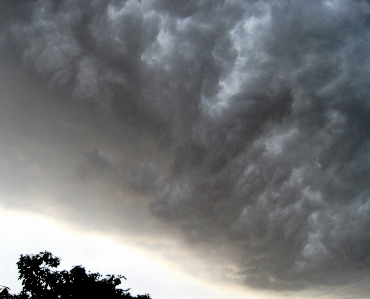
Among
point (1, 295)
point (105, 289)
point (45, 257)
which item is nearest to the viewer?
point (1, 295)

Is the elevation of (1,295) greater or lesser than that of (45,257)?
lesser

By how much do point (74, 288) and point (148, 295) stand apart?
14341 mm

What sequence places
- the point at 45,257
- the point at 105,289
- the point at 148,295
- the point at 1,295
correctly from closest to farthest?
the point at 1,295, the point at 45,257, the point at 105,289, the point at 148,295

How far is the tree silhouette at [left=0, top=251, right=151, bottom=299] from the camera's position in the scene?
33469 mm

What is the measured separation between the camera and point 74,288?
1411 inches

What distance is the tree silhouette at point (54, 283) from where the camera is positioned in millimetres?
33469

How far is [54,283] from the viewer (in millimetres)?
34875

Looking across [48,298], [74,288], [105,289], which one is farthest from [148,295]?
[48,298]

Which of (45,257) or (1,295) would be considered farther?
(45,257)

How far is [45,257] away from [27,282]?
11.3ft

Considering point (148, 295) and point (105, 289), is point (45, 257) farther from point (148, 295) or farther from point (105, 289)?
point (148, 295)

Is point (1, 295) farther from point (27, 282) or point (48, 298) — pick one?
point (48, 298)

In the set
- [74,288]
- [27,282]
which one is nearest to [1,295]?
[27,282]

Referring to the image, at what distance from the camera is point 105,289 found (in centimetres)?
3816
